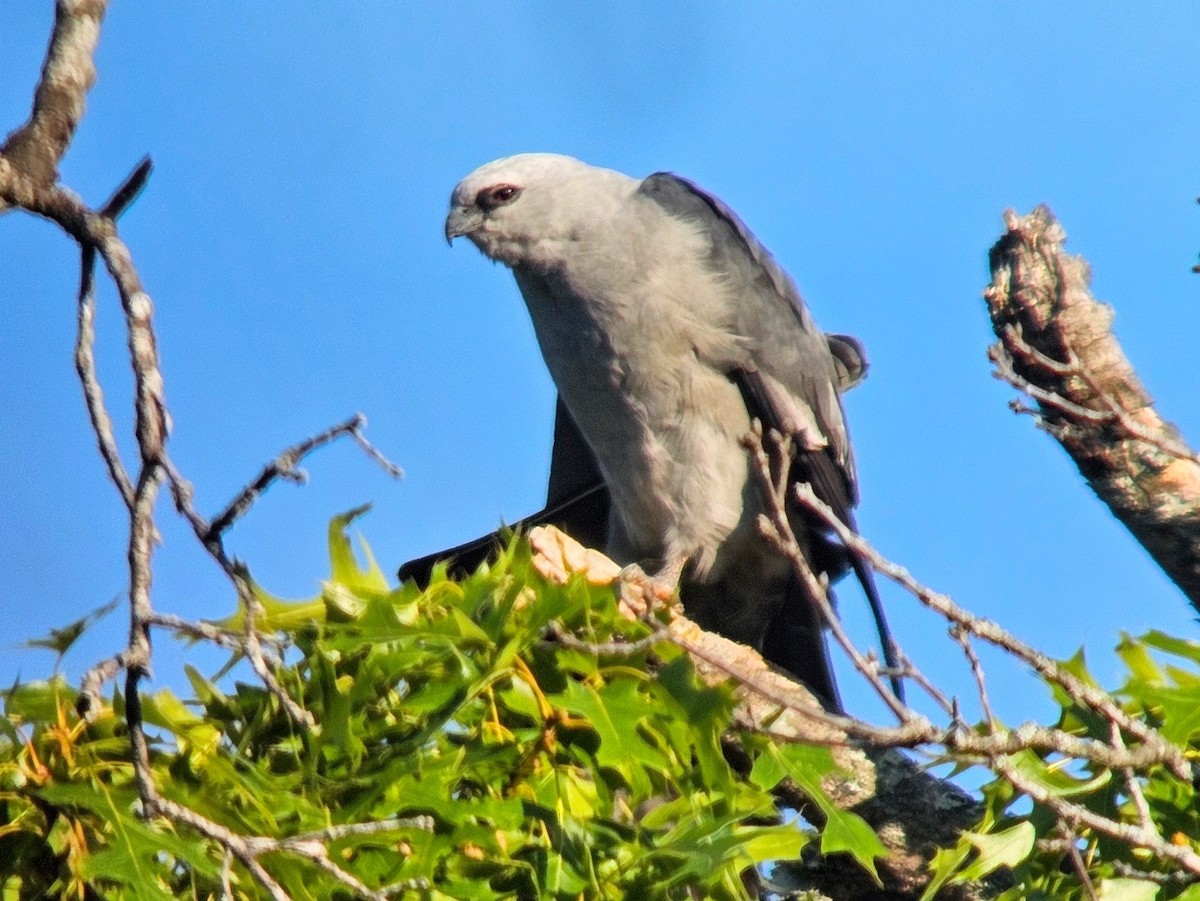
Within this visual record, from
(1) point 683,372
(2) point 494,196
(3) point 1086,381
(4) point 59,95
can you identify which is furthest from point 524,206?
(4) point 59,95

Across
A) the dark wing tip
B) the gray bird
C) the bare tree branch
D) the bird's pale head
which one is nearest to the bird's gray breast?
the gray bird

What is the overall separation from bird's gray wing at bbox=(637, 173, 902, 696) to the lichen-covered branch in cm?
86

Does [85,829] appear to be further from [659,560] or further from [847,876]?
[659,560]

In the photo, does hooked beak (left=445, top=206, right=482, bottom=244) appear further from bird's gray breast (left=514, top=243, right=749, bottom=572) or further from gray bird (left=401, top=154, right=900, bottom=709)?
bird's gray breast (left=514, top=243, right=749, bottom=572)

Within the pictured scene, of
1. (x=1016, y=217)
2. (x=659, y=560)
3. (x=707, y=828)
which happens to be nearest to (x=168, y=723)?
(x=707, y=828)

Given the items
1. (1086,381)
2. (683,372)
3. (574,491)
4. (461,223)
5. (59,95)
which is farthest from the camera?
(574,491)

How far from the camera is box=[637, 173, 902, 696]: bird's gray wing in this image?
5176mm

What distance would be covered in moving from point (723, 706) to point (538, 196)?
11.3ft

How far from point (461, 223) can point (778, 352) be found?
140cm

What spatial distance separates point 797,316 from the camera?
5469 millimetres

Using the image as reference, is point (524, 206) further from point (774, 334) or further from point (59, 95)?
point (59, 95)

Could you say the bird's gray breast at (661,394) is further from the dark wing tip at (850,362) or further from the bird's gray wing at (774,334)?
the dark wing tip at (850,362)

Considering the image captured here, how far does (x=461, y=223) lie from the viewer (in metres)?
5.46

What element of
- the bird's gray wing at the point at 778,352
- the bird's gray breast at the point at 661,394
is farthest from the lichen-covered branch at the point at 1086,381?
the bird's gray breast at the point at 661,394
